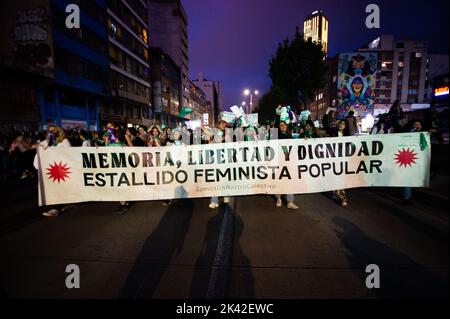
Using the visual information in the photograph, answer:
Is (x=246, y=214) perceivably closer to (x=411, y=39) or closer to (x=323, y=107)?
(x=323, y=107)

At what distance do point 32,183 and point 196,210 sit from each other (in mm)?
7260

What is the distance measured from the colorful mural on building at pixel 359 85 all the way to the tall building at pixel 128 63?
2924 cm

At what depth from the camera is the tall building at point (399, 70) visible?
82.7m

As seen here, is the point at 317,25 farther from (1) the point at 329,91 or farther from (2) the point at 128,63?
(2) the point at 128,63

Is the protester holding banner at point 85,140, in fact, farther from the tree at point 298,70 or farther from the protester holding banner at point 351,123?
the tree at point 298,70

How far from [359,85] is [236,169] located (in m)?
30.9

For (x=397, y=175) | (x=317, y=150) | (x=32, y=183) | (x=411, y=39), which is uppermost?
(x=411, y=39)

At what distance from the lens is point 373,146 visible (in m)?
5.30

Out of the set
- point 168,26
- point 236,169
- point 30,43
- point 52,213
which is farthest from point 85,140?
point 168,26

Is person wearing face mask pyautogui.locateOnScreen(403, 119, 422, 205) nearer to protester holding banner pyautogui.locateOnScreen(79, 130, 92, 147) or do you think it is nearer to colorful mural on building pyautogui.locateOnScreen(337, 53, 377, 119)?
protester holding banner pyautogui.locateOnScreen(79, 130, 92, 147)

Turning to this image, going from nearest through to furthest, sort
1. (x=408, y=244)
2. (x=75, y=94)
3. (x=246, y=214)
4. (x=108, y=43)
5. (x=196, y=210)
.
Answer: (x=408, y=244), (x=246, y=214), (x=196, y=210), (x=75, y=94), (x=108, y=43)

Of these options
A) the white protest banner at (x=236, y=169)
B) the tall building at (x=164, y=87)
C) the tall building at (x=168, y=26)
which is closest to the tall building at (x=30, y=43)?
the white protest banner at (x=236, y=169)

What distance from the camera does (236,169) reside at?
5.36 m

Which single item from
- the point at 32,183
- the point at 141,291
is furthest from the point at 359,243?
the point at 32,183
